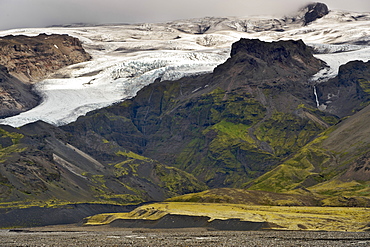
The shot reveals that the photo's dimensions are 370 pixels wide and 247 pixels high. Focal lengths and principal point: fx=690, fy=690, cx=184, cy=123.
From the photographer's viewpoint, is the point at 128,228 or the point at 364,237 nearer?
the point at 364,237

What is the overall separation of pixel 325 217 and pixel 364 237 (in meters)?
46.8

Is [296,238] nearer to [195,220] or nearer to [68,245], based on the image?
[68,245]

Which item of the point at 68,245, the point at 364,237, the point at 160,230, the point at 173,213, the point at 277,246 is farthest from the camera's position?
the point at 173,213

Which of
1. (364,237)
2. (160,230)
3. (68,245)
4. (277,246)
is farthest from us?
(160,230)

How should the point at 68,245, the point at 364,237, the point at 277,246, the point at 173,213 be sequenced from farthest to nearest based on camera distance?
the point at 173,213
the point at 364,237
the point at 68,245
the point at 277,246

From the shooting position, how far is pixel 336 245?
111 m

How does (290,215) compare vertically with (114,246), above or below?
below

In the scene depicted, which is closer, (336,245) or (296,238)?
(336,245)

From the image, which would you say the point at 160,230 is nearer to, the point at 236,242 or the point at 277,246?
the point at 236,242

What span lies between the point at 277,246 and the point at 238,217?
6791 centimetres

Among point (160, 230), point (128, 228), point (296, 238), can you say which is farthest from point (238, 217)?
point (296, 238)

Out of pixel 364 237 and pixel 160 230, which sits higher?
pixel 364 237

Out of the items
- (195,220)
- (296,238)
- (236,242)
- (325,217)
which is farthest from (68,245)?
(325,217)

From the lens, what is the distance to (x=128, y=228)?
A: 19150cm
